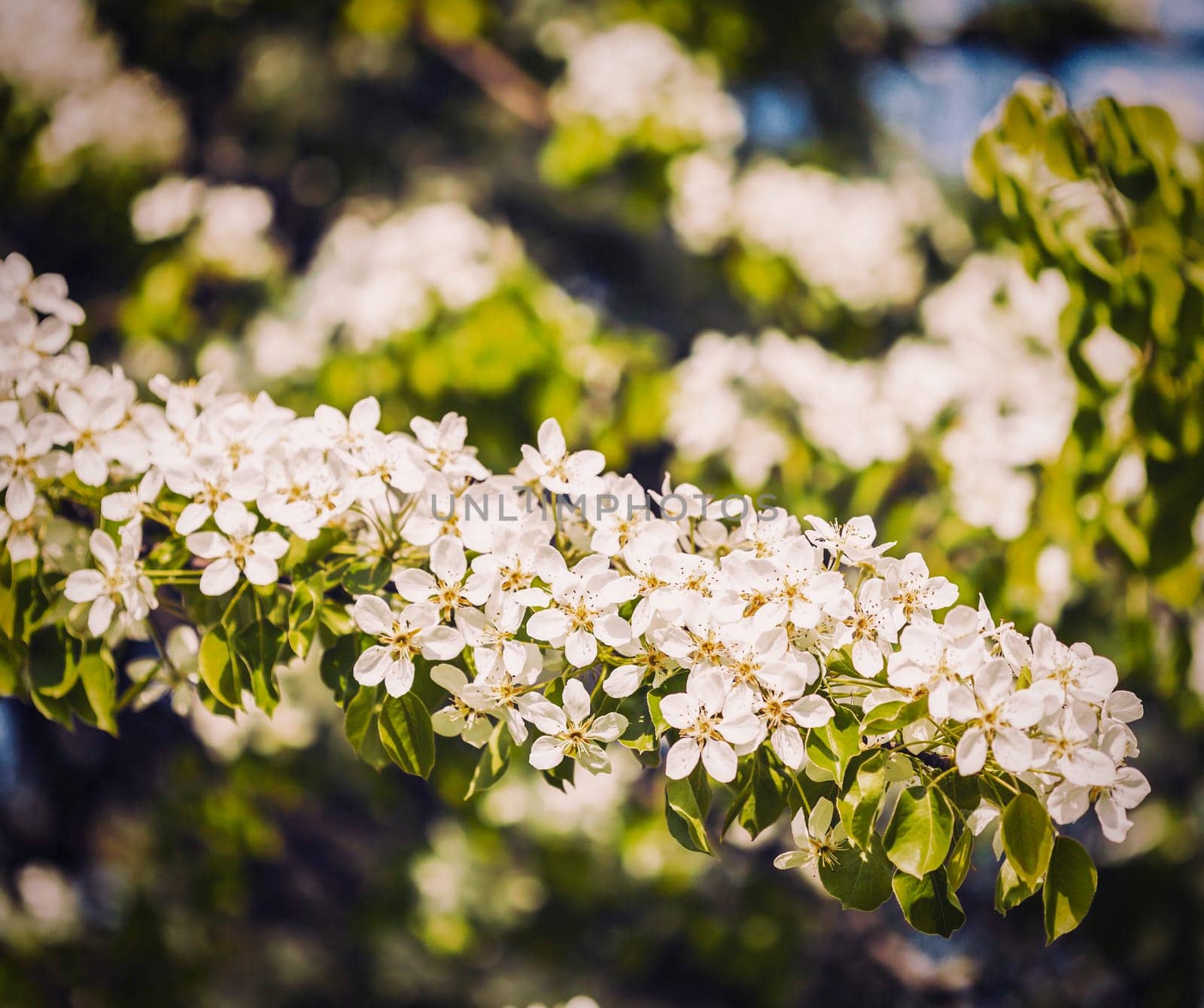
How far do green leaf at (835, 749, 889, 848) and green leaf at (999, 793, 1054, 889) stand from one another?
81mm

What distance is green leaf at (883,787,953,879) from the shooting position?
52cm

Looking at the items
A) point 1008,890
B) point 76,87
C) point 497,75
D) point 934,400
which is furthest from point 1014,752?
point 76,87

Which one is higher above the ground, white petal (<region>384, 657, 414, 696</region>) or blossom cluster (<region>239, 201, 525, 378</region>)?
white petal (<region>384, 657, 414, 696</region>)

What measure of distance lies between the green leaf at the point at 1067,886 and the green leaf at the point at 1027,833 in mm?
40

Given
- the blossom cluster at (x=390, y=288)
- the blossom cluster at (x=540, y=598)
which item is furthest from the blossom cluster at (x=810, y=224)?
the blossom cluster at (x=540, y=598)

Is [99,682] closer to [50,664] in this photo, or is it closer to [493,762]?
[50,664]

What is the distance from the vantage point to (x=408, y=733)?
599mm

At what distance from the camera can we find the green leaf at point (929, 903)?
0.54 m

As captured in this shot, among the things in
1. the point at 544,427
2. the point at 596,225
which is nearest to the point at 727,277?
the point at 596,225

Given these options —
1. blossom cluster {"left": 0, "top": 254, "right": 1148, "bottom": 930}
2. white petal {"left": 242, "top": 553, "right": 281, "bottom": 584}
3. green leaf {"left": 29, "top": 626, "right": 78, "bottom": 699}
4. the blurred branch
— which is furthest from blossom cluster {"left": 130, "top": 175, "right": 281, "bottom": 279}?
white petal {"left": 242, "top": 553, "right": 281, "bottom": 584}

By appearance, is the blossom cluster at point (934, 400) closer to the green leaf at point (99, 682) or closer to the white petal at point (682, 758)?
the white petal at point (682, 758)

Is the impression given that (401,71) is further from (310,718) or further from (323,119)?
(310,718)

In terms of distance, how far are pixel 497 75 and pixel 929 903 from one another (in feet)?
9.41

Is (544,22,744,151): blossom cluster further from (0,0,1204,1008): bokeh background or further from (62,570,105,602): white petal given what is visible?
(62,570,105,602): white petal
